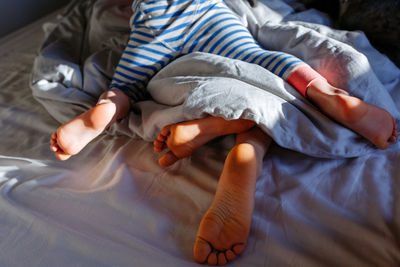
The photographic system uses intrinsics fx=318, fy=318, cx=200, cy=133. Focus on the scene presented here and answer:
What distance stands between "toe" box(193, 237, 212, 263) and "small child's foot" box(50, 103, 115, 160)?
347mm

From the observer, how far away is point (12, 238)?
543 millimetres

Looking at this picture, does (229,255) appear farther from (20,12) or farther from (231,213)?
(20,12)

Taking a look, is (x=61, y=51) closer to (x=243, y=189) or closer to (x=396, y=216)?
(x=243, y=189)

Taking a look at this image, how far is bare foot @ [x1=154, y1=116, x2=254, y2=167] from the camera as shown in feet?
2.08

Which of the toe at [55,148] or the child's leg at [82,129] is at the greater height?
the child's leg at [82,129]

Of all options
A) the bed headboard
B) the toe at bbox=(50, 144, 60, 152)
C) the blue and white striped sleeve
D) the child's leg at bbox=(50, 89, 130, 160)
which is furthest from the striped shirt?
the bed headboard

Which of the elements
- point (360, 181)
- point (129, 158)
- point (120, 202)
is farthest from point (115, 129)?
point (360, 181)

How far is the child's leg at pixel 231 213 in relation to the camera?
0.50 meters

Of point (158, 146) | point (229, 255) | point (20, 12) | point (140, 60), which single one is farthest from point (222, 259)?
point (20, 12)

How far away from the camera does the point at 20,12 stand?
137cm

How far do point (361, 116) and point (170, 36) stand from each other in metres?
0.48

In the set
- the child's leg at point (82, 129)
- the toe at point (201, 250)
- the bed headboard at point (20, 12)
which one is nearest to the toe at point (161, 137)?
the child's leg at point (82, 129)

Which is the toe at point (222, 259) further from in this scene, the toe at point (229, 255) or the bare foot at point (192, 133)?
the bare foot at point (192, 133)

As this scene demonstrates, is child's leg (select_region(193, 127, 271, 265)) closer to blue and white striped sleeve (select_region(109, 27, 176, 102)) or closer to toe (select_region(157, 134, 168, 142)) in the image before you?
toe (select_region(157, 134, 168, 142))
